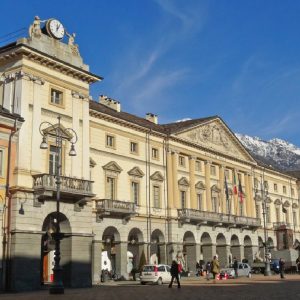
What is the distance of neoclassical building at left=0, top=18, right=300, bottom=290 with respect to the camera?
3453 cm

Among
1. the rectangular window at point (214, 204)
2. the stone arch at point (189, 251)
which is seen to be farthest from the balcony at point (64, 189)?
the rectangular window at point (214, 204)

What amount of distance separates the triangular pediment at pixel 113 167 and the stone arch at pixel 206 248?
51.9ft

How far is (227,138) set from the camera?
65.0 metres

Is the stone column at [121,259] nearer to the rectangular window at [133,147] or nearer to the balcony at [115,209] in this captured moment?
the balcony at [115,209]

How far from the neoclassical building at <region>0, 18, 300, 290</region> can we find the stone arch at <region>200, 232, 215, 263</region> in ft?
0.40

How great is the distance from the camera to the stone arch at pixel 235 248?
63.8 m

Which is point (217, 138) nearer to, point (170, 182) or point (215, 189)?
point (215, 189)

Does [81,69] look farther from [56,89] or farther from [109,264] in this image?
→ [109,264]

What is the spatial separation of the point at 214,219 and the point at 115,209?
55.1 feet

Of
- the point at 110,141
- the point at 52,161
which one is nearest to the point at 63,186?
the point at 52,161

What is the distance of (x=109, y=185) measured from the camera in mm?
46688

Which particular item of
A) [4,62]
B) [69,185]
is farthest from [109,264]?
[4,62]

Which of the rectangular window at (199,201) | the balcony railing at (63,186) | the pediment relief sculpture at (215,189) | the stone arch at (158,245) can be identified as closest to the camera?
the balcony railing at (63,186)

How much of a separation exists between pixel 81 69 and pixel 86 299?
20.2m
